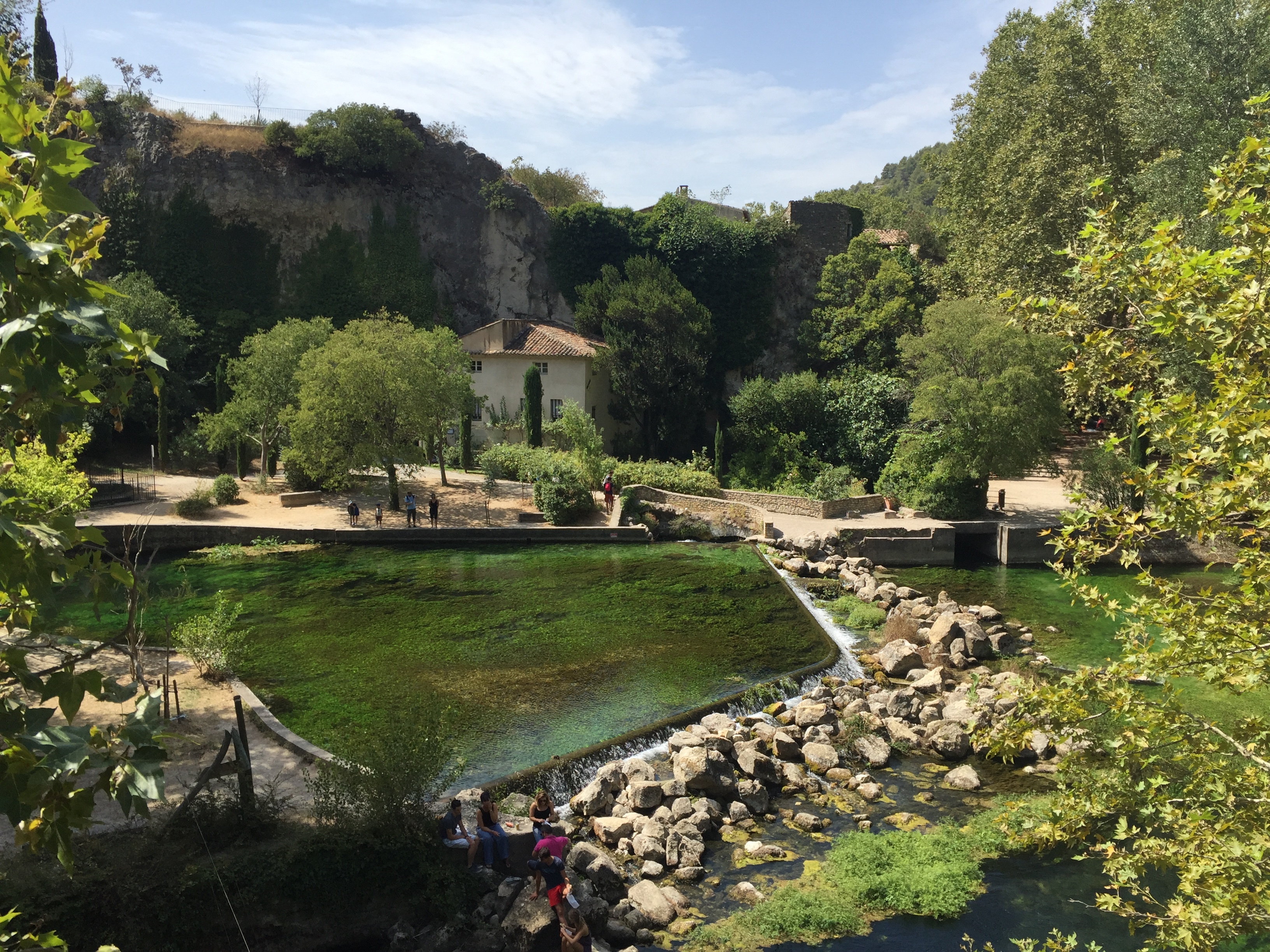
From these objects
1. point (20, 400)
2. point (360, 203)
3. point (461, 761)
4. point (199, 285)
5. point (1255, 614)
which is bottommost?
point (461, 761)

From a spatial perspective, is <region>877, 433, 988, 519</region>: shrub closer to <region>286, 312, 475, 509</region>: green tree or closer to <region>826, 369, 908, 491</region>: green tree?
<region>826, 369, 908, 491</region>: green tree

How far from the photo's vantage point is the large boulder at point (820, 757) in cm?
1319

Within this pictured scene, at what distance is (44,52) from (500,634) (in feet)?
125

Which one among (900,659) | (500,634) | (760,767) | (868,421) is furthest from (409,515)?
(868,421)

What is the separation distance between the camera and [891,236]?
53344mm

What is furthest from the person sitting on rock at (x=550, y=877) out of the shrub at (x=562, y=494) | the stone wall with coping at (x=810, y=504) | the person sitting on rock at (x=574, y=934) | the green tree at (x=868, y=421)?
the green tree at (x=868, y=421)

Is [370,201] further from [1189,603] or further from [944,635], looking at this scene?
[1189,603]

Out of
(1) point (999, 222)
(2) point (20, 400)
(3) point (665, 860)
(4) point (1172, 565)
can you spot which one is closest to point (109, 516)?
(3) point (665, 860)

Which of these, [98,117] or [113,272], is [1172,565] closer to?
[113,272]

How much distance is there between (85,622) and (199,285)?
2816 centimetres

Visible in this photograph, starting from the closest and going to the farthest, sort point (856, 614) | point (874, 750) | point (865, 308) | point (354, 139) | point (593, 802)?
point (593, 802) → point (874, 750) → point (856, 614) → point (865, 308) → point (354, 139)

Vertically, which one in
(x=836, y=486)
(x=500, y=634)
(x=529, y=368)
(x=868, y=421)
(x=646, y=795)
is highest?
(x=529, y=368)

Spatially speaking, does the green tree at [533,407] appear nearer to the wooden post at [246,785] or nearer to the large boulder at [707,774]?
the large boulder at [707,774]

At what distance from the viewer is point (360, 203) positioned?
148 ft
